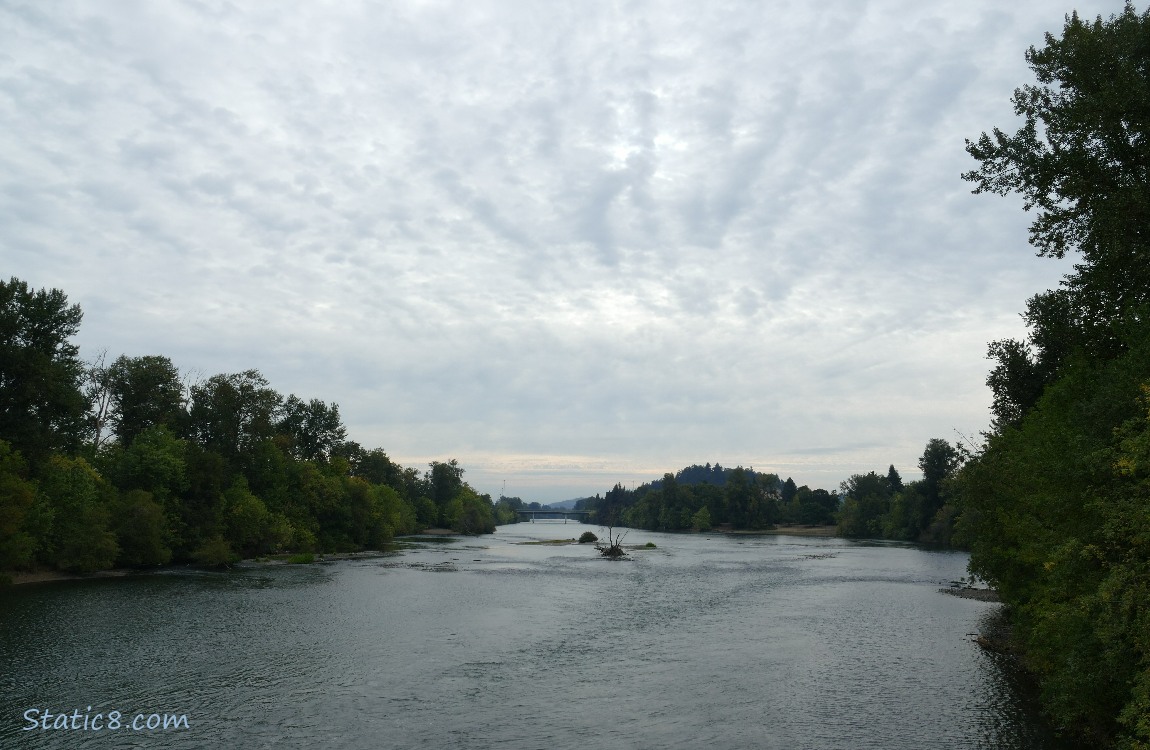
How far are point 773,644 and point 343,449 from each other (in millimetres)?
111889

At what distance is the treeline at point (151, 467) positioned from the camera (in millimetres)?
61663

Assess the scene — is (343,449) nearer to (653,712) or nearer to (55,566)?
(55,566)

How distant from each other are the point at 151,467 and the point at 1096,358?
82356mm

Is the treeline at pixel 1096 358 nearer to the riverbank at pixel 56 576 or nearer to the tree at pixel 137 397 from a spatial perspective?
the riverbank at pixel 56 576

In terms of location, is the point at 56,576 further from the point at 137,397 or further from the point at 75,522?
the point at 137,397

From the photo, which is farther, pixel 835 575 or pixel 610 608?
pixel 835 575

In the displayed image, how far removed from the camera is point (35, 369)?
6203 cm

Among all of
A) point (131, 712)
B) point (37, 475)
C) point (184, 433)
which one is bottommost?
point (131, 712)

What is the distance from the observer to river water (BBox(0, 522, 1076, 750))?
24.1 metres

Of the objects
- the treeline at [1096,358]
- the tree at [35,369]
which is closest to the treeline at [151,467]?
the tree at [35,369]

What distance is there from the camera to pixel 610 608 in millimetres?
53062

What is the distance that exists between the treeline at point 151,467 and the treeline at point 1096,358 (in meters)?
65.0

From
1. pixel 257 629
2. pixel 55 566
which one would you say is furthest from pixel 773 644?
pixel 55 566

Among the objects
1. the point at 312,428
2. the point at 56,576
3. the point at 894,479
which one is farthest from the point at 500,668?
the point at 894,479
